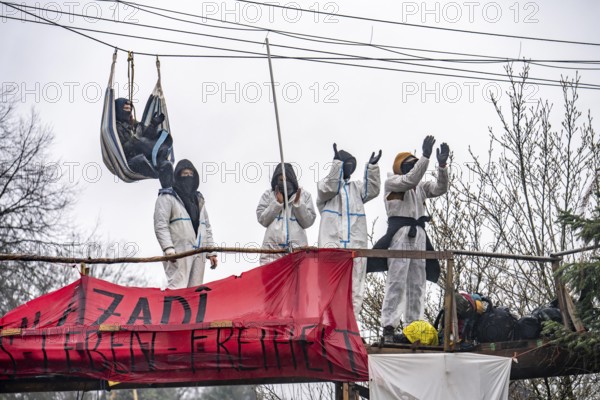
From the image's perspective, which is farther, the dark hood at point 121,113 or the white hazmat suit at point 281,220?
the dark hood at point 121,113

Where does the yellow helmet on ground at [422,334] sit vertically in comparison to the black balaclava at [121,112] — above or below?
below

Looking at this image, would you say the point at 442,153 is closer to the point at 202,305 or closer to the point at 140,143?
the point at 202,305

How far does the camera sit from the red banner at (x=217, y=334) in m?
12.2

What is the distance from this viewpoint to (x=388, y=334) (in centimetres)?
1318

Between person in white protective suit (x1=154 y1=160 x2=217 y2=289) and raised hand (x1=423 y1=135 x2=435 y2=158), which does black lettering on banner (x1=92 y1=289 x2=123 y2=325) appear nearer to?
person in white protective suit (x1=154 y1=160 x2=217 y2=289)

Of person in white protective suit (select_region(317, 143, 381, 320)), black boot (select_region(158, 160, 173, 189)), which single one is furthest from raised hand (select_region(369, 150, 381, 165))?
black boot (select_region(158, 160, 173, 189))

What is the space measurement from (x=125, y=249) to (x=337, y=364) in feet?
14.5

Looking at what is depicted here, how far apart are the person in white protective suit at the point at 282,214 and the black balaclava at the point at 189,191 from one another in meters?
0.84

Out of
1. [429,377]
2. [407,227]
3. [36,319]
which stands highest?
[407,227]

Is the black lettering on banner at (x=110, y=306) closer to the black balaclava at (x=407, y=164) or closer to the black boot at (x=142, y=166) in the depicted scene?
the black boot at (x=142, y=166)

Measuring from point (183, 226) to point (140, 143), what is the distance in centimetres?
162

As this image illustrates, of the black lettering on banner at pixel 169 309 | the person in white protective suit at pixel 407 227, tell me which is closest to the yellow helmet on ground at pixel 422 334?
the person in white protective suit at pixel 407 227

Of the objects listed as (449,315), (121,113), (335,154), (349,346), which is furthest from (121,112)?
(449,315)

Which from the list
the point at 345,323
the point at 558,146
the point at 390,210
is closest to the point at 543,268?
the point at 558,146
